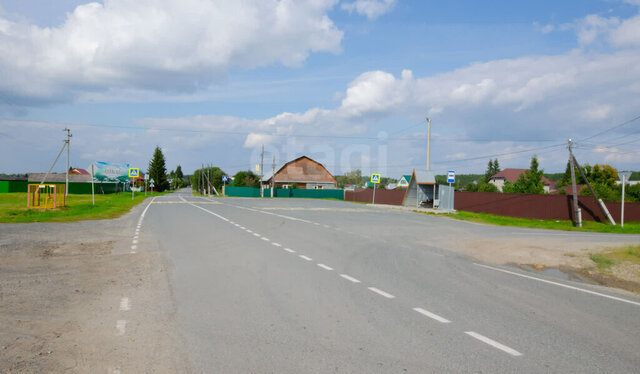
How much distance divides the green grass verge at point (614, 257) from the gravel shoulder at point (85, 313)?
33.4ft

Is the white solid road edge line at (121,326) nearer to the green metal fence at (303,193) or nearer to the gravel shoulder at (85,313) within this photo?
the gravel shoulder at (85,313)

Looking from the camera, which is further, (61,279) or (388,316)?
(61,279)

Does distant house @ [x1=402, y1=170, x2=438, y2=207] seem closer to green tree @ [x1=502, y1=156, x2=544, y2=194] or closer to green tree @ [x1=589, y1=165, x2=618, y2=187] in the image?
green tree @ [x1=502, y1=156, x2=544, y2=194]

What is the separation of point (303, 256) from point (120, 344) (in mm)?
6875

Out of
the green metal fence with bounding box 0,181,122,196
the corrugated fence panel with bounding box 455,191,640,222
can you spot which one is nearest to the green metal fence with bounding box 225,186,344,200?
the green metal fence with bounding box 0,181,122,196

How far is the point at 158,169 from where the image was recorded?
4779 inches

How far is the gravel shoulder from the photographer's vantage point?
437 centimetres

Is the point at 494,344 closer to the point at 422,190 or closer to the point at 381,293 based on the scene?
the point at 381,293

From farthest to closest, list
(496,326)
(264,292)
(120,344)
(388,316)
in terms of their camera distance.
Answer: (264,292)
(388,316)
(496,326)
(120,344)

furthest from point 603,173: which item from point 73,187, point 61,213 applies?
point 73,187

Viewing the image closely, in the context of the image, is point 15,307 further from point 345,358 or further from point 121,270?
point 345,358

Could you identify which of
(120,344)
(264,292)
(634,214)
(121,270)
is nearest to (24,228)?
(121,270)

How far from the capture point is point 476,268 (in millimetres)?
10477

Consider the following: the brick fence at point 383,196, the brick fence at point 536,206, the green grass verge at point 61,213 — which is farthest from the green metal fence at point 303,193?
the green grass verge at point 61,213
